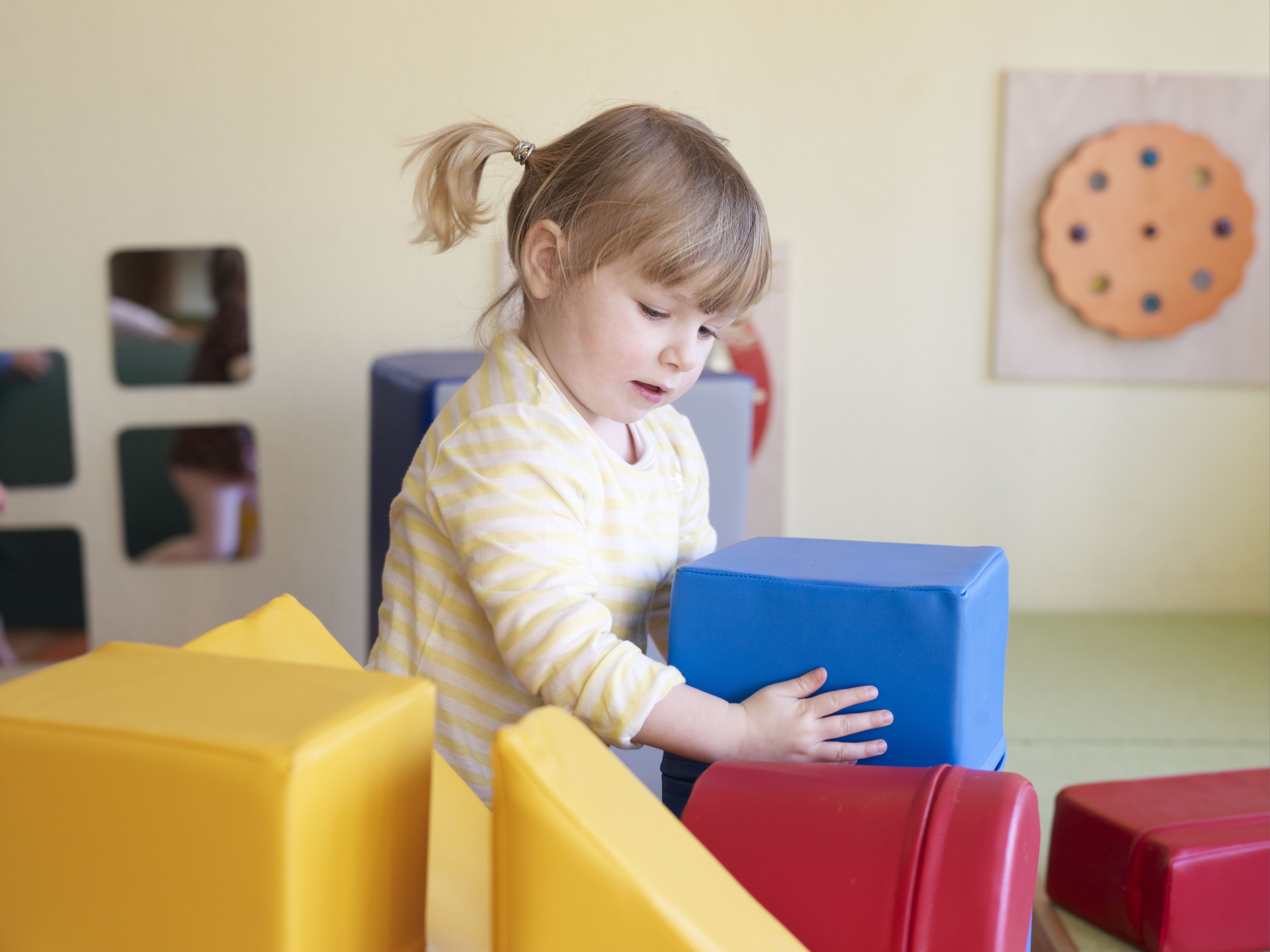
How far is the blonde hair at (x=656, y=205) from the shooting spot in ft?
2.37

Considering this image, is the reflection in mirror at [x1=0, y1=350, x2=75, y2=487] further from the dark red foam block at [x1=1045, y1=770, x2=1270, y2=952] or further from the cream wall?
the dark red foam block at [x1=1045, y1=770, x2=1270, y2=952]

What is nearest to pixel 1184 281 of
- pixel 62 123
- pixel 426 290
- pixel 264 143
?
pixel 426 290

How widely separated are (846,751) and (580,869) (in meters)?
0.27

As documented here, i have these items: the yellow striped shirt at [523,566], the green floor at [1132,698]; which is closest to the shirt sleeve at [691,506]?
the yellow striped shirt at [523,566]

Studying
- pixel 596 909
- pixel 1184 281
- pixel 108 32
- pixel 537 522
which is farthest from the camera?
pixel 1184 281

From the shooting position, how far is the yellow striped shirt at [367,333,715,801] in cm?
65

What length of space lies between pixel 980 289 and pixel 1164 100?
455 millimetres

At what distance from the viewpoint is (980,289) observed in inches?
79.0

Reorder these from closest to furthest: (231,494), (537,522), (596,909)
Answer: (596,909)
(537,522)
(231,494)

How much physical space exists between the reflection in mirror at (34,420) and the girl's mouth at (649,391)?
1.38 m

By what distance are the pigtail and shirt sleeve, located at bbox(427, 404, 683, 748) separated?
0.22 metres

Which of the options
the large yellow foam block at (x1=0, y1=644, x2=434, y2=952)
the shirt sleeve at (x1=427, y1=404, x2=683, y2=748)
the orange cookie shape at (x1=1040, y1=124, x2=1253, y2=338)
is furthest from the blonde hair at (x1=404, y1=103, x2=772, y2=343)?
the orange cookie shape at (x1=1040, y1=124, x2=1253, y2=338)

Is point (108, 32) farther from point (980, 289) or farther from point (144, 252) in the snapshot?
point (980, 289)

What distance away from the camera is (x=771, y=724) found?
623 millimetres
